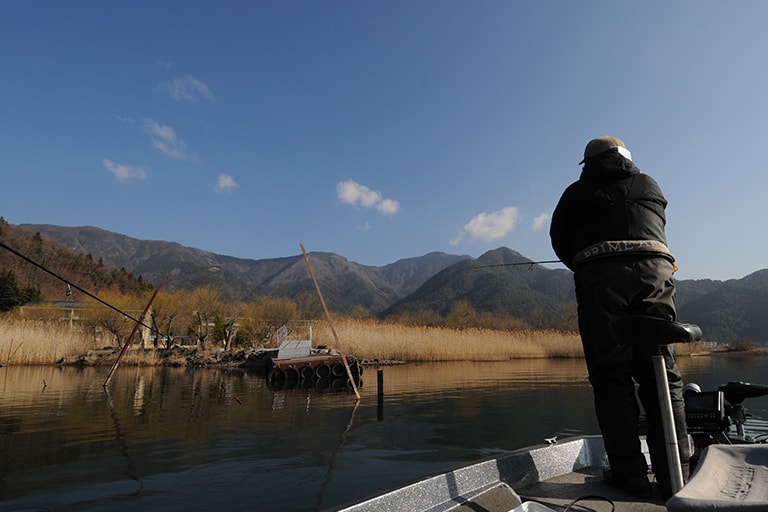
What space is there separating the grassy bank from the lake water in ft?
40.1

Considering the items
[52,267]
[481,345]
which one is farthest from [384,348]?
[52,267]

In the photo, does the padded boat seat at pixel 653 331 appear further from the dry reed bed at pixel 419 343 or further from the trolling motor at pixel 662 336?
the dry reed bed at pixel 419 343

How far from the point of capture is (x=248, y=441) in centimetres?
646

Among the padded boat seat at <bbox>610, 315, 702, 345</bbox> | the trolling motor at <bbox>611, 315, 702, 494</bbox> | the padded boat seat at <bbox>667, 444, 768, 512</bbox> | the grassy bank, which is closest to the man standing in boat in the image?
the trolling motor at <bbox>611, 315, 702, 494</bbox>

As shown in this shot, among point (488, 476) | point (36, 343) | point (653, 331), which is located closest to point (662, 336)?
point (653, 331)

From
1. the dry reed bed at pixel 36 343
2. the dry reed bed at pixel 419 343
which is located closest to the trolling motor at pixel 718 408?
the dry reed bed at pixel 419 343

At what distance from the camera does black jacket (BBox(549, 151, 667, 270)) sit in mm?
2275

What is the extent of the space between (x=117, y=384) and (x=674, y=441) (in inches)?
695

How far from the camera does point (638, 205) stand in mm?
2309

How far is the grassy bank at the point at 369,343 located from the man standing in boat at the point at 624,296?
20.7m

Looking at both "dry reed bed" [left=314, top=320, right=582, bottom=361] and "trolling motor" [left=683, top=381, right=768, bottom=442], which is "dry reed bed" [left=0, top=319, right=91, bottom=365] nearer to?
"dry reed bed" [left=314, top=320, right=582, bottom=361]

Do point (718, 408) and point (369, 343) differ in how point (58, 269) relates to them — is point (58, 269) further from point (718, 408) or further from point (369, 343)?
point (718, 408)

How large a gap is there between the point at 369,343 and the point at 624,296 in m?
23.6

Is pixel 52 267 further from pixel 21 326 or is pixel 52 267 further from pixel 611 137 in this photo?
pixel 611 137
